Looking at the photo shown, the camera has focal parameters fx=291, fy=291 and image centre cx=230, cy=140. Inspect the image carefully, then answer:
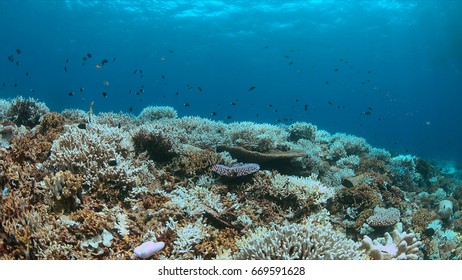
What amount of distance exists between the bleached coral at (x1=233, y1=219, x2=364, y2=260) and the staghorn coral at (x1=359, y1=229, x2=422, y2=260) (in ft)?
1.78

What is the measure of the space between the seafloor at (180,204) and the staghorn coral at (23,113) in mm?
1730

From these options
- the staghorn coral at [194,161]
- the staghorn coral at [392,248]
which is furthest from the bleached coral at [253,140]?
the staghorn coral at [392,248]

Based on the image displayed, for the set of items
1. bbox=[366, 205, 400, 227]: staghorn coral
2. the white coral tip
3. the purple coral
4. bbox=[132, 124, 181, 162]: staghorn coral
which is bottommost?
bbox=[366, 205, 400, 227]: staghorn coral

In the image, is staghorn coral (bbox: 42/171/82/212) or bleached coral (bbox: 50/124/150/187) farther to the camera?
bleached coral (bbox: 50/124/150/187)

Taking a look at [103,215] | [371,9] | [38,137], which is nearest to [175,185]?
[103,215]

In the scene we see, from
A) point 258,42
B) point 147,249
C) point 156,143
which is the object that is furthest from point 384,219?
point 258,42

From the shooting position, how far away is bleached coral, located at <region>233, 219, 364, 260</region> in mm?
3545

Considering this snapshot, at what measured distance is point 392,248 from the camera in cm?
463

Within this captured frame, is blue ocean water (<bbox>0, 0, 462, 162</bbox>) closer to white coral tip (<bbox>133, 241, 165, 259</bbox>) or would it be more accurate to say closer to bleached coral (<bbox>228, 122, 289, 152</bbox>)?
bleached coral (<bbox>228, 122, 289, 152</bbox>)

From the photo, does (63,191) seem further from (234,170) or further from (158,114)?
(158,114)

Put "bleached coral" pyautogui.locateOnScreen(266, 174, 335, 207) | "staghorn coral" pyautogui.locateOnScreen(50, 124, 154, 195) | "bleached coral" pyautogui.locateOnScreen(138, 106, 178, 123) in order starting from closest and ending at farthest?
1. "staghorn coral" pyautogui.locateOnScreen(50, 124, 154, 195)
2. "bleached coral" pyautogui.locateOnScreen(266, 174, 335, 207)
3. "bleached coral" pyautogui.locateOnScreen(138, 106, 178, 123)

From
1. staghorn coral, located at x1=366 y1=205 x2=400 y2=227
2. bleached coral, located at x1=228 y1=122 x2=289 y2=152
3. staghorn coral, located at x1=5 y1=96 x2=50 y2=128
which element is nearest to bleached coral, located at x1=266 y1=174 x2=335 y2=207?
staghorn coral, located at x1=366 y1=205 x2=400 y2=227

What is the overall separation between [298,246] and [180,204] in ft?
6.73

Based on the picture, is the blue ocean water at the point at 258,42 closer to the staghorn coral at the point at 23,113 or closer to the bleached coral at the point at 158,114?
the bleached coral at the point at 158,114
